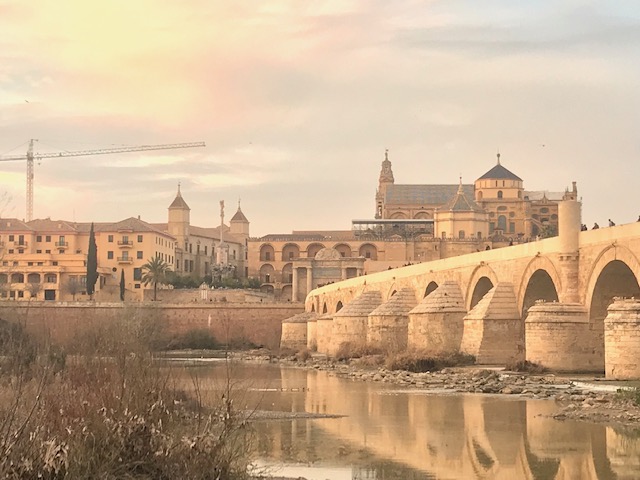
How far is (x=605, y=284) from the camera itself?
28.4 m

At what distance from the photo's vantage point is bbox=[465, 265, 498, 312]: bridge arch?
1444 inches

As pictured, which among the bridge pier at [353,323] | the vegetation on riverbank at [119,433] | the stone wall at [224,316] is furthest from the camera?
the stone wall at [224,316]

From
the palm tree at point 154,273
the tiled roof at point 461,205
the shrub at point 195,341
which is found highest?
the tiled roof at point 461,205

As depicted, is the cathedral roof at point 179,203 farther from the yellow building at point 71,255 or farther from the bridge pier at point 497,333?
the bridge pier at point 497,333

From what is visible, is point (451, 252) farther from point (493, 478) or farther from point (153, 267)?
point (493, 478)

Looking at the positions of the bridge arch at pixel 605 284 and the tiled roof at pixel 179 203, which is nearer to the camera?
the bridge arch at pixel 605 284

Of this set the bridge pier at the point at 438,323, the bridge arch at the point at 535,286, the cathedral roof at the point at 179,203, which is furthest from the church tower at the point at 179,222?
the bridge arch at the point at 535,286

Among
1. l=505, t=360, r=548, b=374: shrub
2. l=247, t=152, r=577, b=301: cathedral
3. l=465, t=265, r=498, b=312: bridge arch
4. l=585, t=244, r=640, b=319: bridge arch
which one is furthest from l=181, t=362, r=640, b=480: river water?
l=247, t=152, r=577, b=301: cathedral

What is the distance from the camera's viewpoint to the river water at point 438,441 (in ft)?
44.2

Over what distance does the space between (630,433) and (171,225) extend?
85957 millimetres

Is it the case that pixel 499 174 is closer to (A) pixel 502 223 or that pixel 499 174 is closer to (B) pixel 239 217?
(A) pixel 502 223

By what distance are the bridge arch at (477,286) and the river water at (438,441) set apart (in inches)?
526

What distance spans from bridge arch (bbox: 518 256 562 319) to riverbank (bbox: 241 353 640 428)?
2.79m

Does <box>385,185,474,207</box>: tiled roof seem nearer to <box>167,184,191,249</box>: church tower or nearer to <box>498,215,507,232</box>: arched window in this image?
<box>498,215,507,232</box>: arched window
